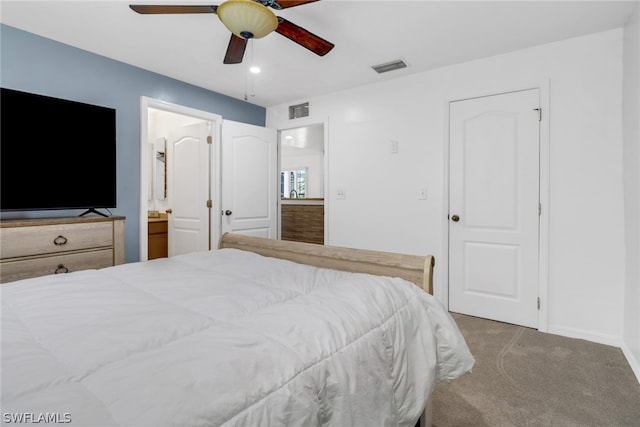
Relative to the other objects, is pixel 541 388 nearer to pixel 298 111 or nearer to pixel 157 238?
pixel 298 111

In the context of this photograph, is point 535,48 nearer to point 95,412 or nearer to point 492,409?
point 492,409

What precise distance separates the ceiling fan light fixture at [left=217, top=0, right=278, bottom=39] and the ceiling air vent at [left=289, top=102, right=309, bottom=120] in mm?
2403

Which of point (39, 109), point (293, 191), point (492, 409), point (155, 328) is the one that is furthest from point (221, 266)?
point (293, 191)

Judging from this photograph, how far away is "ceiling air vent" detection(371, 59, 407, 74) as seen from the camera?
3.11 meters

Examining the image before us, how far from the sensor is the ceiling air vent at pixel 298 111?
13.8ft

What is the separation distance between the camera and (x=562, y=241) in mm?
2686

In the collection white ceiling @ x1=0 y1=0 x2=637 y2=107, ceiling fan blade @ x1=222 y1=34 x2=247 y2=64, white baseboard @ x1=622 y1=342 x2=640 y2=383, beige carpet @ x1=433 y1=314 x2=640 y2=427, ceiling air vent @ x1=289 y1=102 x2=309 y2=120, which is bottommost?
beige carpet @ x1=433 y1=314 x2=640 y2=427

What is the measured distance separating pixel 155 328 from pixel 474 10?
2633mm

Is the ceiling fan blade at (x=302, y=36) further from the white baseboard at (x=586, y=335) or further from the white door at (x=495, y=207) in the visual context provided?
the white baseboard at (x=586, y=335)

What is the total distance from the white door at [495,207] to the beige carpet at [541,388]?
0.50 meters

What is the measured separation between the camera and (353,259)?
1759 mm

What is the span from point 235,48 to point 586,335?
11.0 ft

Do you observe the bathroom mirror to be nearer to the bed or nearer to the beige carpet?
the beige carpet

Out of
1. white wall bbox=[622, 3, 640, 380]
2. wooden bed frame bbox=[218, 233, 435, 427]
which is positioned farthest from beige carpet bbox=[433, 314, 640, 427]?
wooden bed frame bbox=[218, 233, 435, 427]
